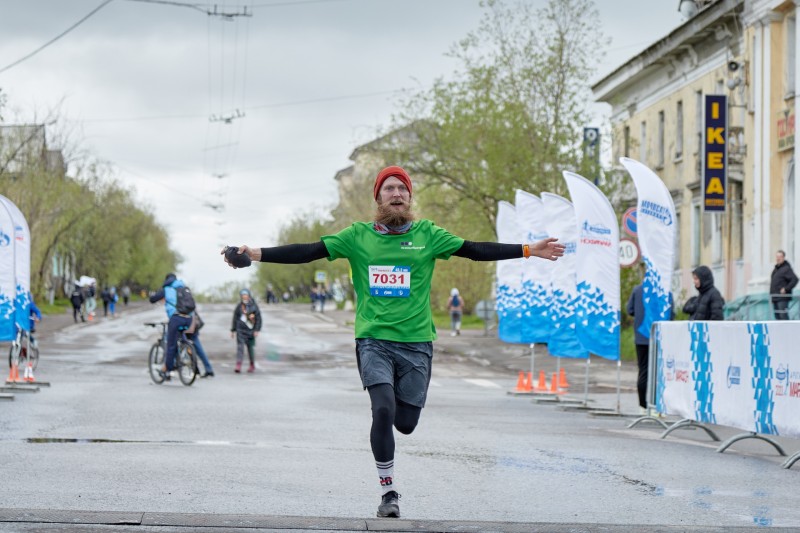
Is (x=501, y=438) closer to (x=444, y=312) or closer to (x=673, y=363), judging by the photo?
(x=673, y=363)

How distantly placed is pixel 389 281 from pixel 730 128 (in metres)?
30.9

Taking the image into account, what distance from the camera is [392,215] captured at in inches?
317

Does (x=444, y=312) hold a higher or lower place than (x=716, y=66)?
lower

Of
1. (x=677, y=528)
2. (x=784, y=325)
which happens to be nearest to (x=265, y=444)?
(x=784, y=325)

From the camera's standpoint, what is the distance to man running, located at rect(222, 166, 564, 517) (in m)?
7.98

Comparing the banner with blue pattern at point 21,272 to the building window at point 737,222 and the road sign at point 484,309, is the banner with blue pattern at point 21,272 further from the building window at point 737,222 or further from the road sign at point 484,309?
the road sign at point 484,309

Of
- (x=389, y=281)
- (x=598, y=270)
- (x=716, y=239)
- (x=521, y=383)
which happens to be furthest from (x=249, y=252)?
(x=716, y=239)

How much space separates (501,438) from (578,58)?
27760 millimetres

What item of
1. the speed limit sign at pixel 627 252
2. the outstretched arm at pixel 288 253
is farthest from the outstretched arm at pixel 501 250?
the speed limit sign at pixel 627 252

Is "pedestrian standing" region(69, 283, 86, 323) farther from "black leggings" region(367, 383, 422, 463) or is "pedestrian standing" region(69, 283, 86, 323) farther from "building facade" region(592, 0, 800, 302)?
"black leggings" region(367, 383, 422, 463)

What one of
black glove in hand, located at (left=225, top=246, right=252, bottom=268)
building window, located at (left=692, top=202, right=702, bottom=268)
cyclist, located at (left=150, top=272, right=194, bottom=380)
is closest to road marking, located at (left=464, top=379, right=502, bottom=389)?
cyclist, located at (left=150, top=272, right=194, bottom=380)

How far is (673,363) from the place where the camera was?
1545 centimetres

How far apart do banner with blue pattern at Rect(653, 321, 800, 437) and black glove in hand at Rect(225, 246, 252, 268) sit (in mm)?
6002

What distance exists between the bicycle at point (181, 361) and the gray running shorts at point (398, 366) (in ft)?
49.7
